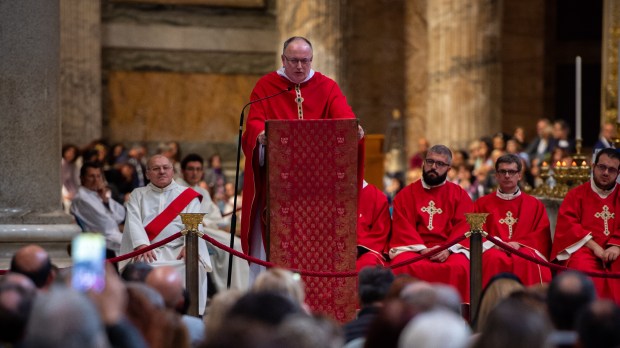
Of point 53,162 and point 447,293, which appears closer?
point 447,293

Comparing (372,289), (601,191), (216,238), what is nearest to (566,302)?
(372,289)

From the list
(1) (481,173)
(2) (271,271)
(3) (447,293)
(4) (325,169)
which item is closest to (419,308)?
(3) (447,293)

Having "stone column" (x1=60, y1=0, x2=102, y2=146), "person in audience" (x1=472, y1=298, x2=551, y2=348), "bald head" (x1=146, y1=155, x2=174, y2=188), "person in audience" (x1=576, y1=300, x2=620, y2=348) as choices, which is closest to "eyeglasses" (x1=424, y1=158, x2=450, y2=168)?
"bald head" (x1=146, y1=155, x2=174, y2=188)

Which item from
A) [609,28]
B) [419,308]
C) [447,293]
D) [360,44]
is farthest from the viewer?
[360,44]

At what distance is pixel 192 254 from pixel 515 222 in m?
2.77

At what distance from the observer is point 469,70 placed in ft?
63.2

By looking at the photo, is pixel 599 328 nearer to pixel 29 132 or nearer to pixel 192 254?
pixel 192 254

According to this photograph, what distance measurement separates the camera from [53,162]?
1042cm

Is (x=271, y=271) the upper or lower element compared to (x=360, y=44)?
lower

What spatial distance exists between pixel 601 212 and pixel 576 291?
15.3 feet

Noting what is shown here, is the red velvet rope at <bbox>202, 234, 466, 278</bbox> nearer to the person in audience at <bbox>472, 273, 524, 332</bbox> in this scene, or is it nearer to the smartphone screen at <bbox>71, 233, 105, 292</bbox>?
the person in audience at <bbox>472, 273, 524, 332</bbox>

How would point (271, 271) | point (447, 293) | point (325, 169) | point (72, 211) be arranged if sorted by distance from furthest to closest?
point (72, 211) < point (325, 169) < point (271, 271) < point (447, 293)

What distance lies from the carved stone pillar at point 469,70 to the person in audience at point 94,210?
8399 millimetres

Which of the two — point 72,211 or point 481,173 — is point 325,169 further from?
point 481,173
